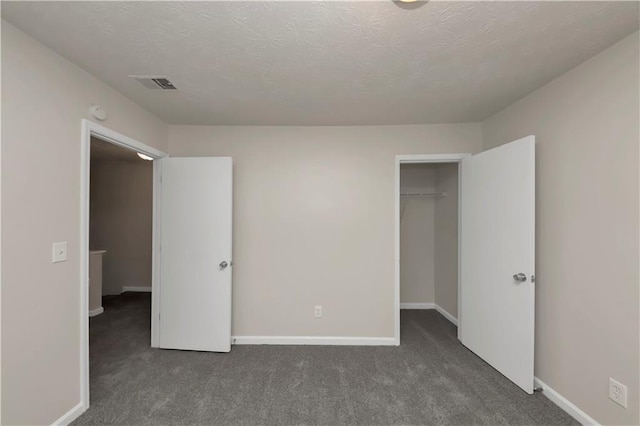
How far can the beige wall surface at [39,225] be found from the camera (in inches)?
55.5

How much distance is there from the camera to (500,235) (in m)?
2.29

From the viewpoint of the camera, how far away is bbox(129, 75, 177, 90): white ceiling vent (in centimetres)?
189

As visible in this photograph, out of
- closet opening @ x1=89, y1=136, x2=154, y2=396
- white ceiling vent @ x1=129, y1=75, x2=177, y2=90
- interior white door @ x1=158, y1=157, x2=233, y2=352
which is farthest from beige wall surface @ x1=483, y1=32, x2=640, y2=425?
closet opening @ x1=89, y1=136, x2=154, y2=396

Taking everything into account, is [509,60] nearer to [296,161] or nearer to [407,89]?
[407,89]

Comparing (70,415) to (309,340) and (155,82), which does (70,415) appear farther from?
(155,82)

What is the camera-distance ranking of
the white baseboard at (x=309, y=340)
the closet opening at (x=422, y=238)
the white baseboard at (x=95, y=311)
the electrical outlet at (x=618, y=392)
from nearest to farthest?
the electrical outlet at (x=618, y=392) < the white baseboard at (x=309, y=340) < the white baseboard at (x=95, y=311) < the closet opening at (x=422, y=238)

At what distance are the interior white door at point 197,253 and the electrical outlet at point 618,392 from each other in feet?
9.35

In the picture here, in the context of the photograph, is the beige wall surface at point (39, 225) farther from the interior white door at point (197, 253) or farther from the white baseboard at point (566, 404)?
the white baseboard at point (566, 404)

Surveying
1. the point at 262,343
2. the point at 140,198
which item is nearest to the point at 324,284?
the point at 262,343

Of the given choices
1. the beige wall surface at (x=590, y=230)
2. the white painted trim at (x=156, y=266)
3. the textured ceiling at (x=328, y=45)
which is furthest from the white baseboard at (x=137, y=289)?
the beige wall surface at (x=590, y=230)

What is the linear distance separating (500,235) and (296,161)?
2.05 metres

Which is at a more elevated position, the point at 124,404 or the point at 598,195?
the point at 598,195

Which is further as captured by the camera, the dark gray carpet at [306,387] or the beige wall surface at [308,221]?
the beige wall surface at [308,221]

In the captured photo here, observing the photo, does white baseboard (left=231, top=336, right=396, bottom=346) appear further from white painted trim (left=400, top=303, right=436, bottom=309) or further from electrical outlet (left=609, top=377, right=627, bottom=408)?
electrical outlet (left=609, top=377, right=627, bottom=408)
